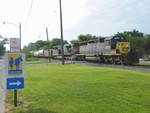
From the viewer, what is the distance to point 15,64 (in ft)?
35.8

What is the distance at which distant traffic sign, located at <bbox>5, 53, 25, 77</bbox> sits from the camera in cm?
1080

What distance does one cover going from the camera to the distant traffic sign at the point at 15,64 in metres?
10.8

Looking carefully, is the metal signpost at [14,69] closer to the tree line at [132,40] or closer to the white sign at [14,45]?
the white sign at [14,45]

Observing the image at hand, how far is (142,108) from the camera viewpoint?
29.8ft

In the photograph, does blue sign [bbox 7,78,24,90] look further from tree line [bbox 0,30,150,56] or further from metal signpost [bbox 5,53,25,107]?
tree line [bbox 0,30,150,56]

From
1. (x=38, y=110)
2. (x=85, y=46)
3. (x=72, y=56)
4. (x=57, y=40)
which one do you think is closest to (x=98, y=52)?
(x=85, y=46)

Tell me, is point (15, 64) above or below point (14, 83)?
above

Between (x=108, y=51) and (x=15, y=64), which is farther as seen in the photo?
(x=108, y=51)

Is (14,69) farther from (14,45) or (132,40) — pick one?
(132,40)

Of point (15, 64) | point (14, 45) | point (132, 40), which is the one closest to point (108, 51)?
point (14, 45)

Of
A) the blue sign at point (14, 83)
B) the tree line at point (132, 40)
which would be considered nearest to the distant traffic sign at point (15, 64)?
the blue sign at point (14, 83)

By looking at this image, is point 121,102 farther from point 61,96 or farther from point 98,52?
point 98,52

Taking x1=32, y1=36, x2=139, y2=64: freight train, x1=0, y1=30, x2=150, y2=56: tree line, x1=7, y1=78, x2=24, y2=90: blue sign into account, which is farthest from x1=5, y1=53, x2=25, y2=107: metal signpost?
x1=0, y1=30, x2=150, y2=56: tree line

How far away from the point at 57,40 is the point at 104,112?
176 m
